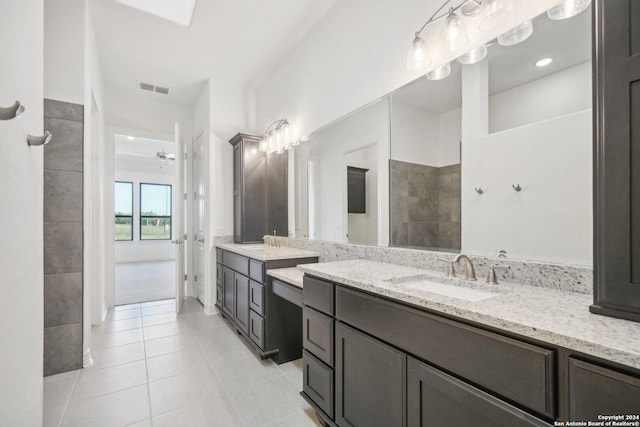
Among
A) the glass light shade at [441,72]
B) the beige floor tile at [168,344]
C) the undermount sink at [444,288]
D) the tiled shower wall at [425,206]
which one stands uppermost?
the glass light shade at [441,72]

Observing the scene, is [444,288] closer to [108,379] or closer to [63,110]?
[108,379]

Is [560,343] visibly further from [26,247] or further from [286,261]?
[286,261]

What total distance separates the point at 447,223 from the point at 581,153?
0.64 metres

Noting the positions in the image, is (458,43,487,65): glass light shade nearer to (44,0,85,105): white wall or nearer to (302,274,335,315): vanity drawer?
(302,274,335,315): vanity drawer

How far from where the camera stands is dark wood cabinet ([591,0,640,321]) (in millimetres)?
804

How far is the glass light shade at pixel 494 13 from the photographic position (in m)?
1.33

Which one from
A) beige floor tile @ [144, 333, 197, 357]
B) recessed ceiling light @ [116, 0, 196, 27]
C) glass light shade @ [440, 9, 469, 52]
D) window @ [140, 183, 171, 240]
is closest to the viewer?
glass light shade @ [440, 9, 469, 52]

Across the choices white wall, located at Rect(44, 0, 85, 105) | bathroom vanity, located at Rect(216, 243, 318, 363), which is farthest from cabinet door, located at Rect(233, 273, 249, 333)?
white wall, located at Rect(44, 0, 85, 105)

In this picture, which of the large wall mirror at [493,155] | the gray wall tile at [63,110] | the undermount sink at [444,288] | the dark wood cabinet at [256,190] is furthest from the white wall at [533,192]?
the gray wall tile at [63,110]

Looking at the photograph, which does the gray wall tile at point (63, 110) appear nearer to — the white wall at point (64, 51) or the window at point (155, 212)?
the white wall at point (64, 51)

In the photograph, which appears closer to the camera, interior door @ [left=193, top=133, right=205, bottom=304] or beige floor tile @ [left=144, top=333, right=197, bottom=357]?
beige floor tile @ [left=144, top=333, right=197, bottom=357]

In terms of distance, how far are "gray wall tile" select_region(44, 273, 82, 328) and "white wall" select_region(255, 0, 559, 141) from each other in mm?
2340

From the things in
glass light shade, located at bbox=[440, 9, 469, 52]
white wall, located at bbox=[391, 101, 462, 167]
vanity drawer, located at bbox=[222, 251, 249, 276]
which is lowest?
vanity drawer, located at bbox=[222, 251, 249, 276]

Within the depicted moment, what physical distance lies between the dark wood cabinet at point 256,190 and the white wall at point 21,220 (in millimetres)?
2303
